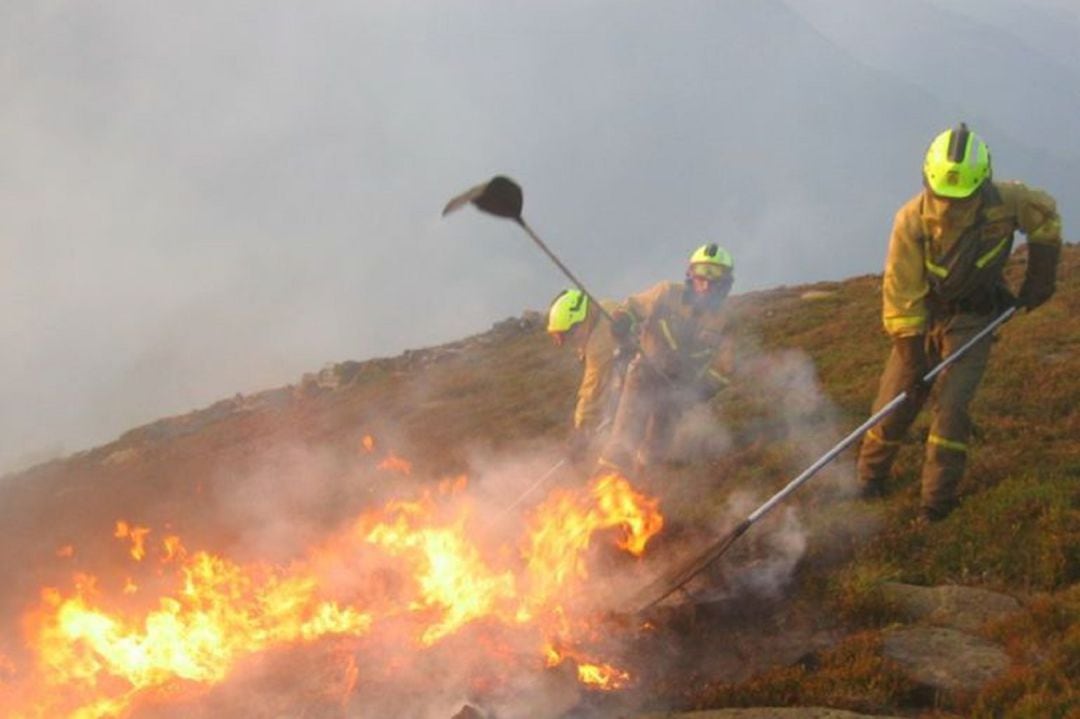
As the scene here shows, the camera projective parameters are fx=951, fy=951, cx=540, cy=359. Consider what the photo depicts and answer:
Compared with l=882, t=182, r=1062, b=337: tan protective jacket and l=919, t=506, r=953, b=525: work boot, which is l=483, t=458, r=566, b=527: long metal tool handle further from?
l=882, t=182, r=1062, b=337: tan protective jacket

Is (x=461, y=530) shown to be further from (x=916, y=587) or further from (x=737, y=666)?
(x=916, y=587)

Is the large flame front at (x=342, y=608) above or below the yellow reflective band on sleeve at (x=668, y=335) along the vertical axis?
below

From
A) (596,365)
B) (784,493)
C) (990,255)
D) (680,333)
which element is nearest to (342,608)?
(596,365)

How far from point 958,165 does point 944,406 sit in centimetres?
213

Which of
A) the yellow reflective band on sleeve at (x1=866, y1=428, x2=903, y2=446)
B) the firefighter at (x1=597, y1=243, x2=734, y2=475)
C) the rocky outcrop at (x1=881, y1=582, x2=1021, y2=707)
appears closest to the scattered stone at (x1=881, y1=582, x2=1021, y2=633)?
the rocky outcrop at (x1=881, y1=582, x2=1021, y2=707)

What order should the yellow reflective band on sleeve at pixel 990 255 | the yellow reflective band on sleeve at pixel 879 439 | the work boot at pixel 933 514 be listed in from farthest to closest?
the yellow reflective band on sleeve at pixel 879 439 < the work boot at pixel 933 514 < the yellow reflective band on sleeve at pixel 990 255

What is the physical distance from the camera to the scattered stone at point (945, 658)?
6441 mm

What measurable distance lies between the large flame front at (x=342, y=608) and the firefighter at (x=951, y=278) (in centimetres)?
273

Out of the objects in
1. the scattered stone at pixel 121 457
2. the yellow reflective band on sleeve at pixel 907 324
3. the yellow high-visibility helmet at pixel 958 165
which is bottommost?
the yellow reflective band on sleeve at pixel 907 324

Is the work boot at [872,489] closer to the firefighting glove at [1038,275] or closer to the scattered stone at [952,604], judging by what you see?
the scattered stone at [952,604]

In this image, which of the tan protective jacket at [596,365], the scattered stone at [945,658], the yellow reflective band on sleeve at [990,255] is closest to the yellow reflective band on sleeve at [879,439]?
the yellow reflective band on sleeve at [990,255]

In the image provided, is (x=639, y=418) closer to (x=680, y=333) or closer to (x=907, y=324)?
(x=680, y=333)

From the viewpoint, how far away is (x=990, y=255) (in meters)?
8.16

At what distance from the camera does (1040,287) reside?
8.34m
